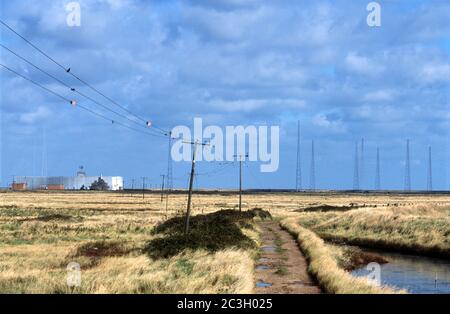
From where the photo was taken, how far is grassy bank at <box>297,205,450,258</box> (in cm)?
4344

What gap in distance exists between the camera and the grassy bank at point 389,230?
43438 millimetres

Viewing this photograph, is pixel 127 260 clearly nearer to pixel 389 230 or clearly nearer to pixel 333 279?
pixel 333 279

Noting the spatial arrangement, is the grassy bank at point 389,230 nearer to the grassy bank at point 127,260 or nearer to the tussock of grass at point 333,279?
the grassy bank at point 127,260

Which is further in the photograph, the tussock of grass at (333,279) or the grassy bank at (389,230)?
the grassy bank at (389,230)

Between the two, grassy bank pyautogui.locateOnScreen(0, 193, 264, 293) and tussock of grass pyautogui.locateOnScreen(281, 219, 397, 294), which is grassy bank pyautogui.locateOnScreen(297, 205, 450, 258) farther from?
tussock of grass pyautogui.locateOnScreen(281, 219, 397, 294)

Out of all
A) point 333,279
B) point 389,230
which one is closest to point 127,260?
point 333,279

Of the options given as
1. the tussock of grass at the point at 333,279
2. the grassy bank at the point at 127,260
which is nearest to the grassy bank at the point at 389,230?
the grassy bank at the point at 127,260

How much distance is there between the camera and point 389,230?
168ft
